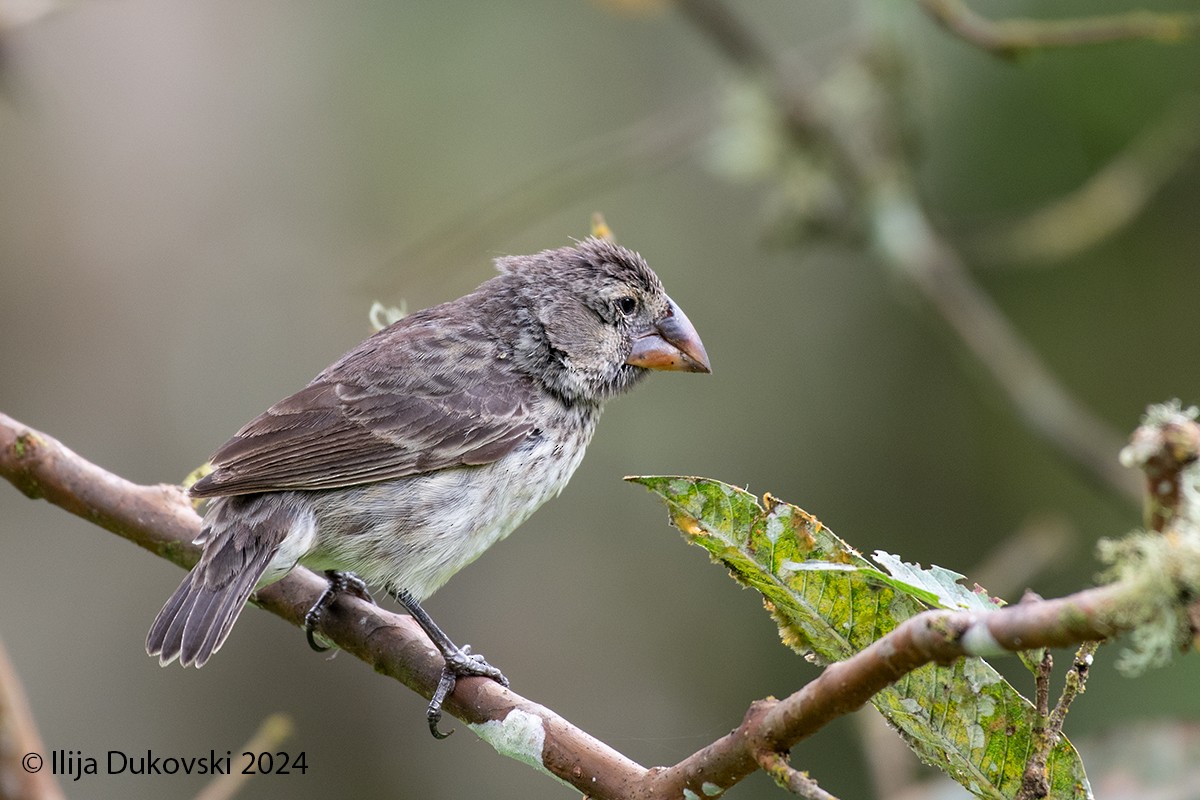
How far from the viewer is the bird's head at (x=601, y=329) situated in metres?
4.09

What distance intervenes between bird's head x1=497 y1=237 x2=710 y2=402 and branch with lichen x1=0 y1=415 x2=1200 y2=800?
1.07m

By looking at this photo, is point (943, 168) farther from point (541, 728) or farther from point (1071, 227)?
point (541, 728)

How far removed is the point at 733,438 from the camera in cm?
711

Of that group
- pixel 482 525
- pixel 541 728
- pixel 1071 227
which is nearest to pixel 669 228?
pixel 1071 227

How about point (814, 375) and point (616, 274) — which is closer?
point (616, 274)

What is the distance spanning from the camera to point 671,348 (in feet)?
13.5

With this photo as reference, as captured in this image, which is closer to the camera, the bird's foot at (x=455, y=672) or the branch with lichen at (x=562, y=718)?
the branch with lichen at (x=562, y=718)

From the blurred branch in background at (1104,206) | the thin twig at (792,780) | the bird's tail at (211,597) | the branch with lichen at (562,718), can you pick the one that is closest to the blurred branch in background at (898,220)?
the blurred branch in background at (1104,206)

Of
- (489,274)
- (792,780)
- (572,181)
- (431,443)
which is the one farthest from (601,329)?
(489,274)

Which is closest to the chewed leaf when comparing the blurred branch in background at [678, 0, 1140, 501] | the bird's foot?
the bird's foot

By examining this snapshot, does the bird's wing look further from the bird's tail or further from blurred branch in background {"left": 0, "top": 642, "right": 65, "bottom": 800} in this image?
blurred branch in background {"left": 0, "top": 642, "right": 65, "bottom": 800}

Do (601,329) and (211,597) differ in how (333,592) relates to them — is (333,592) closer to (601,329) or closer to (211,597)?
(211,597)

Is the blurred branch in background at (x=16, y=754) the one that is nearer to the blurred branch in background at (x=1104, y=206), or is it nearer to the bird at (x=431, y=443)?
the bird at (x=431, y=443)

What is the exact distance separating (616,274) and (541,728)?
78.2 inches
